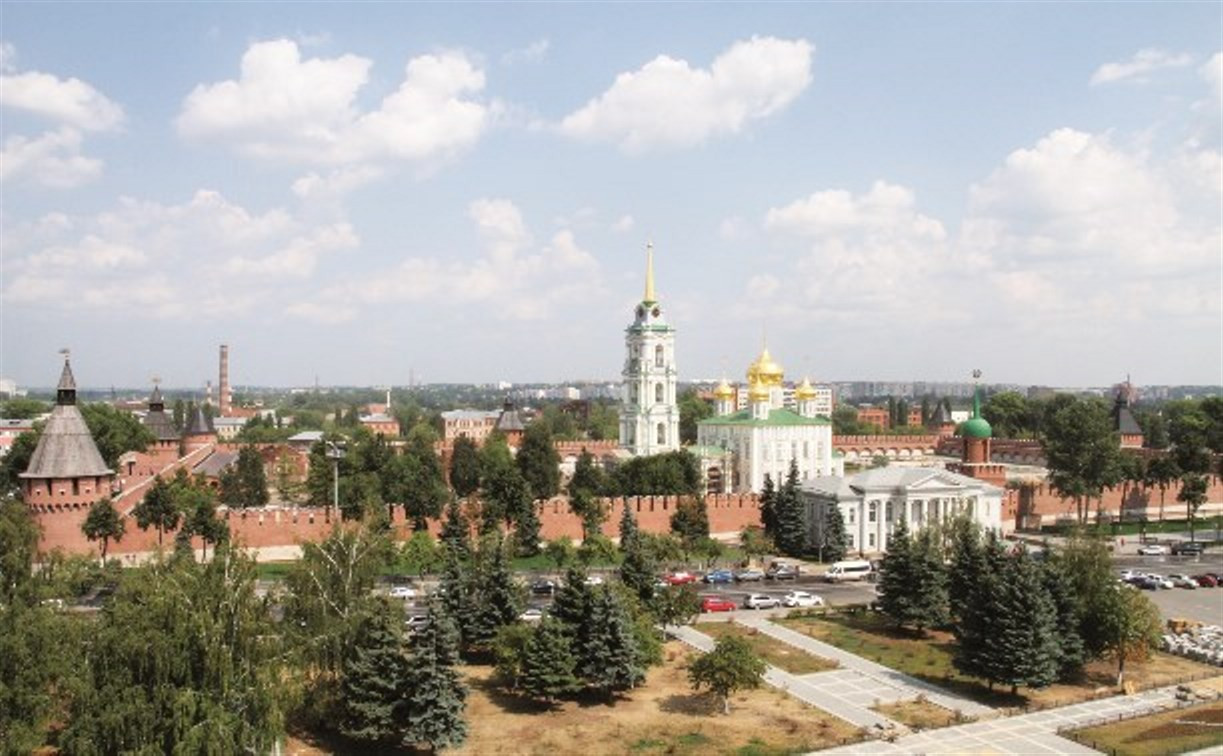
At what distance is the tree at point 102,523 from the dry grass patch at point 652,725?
20.3 metres

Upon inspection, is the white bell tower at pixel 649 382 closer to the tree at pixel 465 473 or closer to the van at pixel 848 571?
the tree at pixel 465 473

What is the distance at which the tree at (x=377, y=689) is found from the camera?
71.9 ft

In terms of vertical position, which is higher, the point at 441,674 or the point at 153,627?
the point at 153,627

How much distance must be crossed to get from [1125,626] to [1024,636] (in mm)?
3695

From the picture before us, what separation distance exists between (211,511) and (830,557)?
27.0 metres

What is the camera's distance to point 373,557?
85.6ft

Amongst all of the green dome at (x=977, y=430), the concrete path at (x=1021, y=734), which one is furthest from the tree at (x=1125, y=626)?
the green dome at (x=977, y=430)

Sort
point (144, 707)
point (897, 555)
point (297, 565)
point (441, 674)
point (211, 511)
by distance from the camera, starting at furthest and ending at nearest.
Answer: point (211, 511) < point (897, 555) < point (297, 565) < point (441, 674) < point (144, 707)

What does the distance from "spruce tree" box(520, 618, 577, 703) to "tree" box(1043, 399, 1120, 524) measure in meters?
35.8

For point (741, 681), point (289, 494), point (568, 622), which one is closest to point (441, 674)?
point (568, 622)

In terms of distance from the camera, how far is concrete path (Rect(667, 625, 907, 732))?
79.8ft

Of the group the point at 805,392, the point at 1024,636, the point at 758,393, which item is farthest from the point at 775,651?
the point at 805,392

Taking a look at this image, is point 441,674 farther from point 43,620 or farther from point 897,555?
point 897,555

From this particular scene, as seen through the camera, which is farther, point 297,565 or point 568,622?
point 568,622
